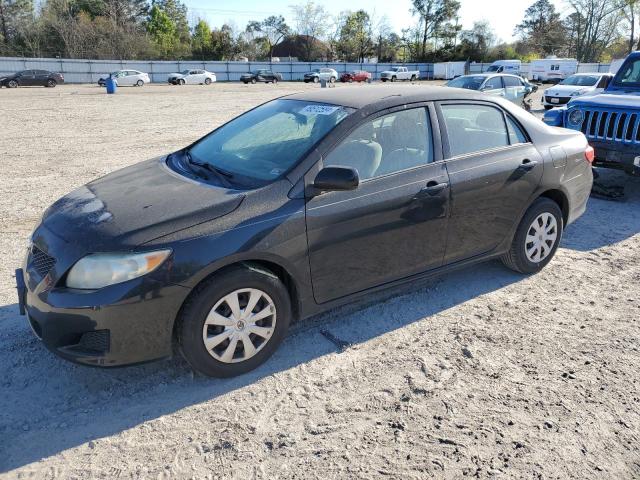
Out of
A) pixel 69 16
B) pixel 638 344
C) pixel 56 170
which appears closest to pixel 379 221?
A: pixel 638 344

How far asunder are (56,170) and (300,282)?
24.0 ft

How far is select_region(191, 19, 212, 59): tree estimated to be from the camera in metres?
73.1

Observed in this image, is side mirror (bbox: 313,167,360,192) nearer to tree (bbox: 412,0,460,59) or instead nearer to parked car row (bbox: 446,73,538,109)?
parked car row (bbox: 446,73,538,109)

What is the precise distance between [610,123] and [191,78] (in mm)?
45089

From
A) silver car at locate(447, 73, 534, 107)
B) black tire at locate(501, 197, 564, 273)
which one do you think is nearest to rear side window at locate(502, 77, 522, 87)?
silver car at locate(447, 73, 534, 107)

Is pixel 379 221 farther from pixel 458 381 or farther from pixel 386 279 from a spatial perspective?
pixel 458 381

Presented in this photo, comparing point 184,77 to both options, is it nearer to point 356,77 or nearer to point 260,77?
point 260,77

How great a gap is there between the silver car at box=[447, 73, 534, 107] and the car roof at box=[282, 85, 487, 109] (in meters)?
12.9

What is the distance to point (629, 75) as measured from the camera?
848cm

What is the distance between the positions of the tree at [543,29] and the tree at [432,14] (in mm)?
14813

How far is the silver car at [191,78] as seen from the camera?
46.4 meters

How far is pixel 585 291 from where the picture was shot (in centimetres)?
455

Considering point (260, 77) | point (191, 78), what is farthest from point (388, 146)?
point (260, 77)

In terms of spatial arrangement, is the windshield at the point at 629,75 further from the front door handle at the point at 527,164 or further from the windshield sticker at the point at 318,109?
the windshield sticker at the point at 318,109
